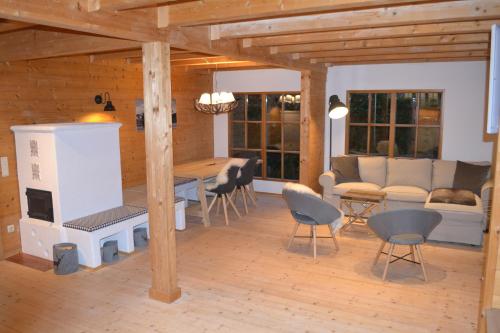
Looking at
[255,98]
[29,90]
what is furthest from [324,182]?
[29,90]

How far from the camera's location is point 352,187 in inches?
254

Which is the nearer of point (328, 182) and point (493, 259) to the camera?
point (493, 259)

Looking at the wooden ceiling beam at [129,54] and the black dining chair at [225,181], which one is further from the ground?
the wooden ceiling beam at [129,54]

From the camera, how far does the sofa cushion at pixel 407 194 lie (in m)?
5.96

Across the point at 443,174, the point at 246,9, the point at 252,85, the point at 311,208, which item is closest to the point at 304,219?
the point at 311,208

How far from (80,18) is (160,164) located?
1.37 m

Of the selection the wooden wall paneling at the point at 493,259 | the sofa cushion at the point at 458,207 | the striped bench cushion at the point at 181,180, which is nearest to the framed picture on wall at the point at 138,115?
the striped bench cushion at the point at 181,180

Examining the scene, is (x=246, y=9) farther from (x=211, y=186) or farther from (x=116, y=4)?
(x=211, y=186)

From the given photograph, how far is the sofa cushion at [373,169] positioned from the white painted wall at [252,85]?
73.9 inches

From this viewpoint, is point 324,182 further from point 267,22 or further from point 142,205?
point 267,22

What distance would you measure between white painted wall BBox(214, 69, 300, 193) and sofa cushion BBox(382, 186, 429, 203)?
101 inches

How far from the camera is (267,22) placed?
13.1 ft

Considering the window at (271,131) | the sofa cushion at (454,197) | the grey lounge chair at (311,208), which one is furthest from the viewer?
the window at (271,131)

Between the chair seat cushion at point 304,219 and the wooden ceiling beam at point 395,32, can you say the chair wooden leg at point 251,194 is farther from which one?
the wooden ceiling beam at point 395,32
